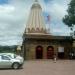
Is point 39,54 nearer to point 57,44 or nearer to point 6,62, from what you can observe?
point 57,44

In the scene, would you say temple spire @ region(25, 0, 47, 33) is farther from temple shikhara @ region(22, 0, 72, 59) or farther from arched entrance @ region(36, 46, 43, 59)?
arched entrance @ region(36, 46, 43, 59)

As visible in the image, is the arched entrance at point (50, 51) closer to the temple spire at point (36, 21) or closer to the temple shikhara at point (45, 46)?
the temple shikhara at point (45, 46)

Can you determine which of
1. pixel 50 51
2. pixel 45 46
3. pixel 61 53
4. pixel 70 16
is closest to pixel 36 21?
pixel 45 46

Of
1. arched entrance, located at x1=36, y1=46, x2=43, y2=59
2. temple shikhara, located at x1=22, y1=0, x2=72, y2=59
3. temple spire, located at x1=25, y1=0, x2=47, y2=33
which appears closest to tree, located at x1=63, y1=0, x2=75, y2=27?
temple shikhara, located at x1=22, y1=0, x2=72, y2=59

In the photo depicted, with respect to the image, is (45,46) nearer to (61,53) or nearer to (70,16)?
(61,53)

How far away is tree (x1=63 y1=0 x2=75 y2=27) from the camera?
5816cm

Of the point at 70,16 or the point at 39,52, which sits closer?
the point at 70,16

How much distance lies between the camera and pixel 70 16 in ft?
191

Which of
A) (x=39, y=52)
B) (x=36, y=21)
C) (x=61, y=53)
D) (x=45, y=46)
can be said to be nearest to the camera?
(x=45, y=46)

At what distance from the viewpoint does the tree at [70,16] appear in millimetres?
58156

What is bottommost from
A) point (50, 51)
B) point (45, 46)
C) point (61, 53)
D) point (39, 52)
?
point (61, 53)

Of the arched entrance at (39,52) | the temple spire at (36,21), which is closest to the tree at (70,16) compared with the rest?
the arched entrance at (39,52)

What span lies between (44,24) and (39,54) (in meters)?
11.3

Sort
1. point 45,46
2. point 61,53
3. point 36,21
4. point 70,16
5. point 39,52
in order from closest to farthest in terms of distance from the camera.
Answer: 1. point 70,16
2. point 45,46
3. point 39,52
4. point 61,53
5. point 36,21
